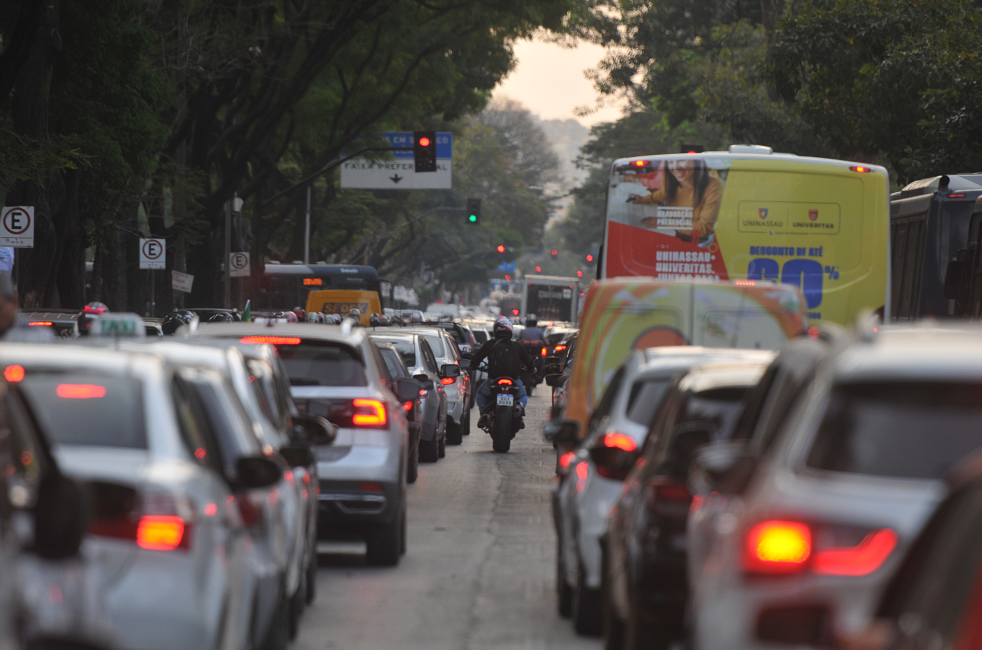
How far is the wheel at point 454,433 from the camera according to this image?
21.7m

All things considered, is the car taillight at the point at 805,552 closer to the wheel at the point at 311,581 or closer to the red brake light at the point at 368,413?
the wheel at the point at 311,581

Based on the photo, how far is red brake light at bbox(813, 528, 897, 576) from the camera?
387 centimetres

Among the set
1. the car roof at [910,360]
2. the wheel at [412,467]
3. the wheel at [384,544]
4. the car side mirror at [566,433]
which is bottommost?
the wheel at [412,467]

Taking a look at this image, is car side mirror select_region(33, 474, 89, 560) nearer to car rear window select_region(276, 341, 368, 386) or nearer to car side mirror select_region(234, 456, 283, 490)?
car side mirror select_region(234, 456, 283, 490)

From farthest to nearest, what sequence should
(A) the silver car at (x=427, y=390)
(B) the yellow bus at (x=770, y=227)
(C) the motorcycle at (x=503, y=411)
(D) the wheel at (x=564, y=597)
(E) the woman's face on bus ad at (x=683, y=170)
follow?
(C) the motorcycle at (x=503, y=411), (A) the silver car at (x=427, y=390), (E) the woman's face on bus ad at (x=683, y=170), (B) the yellow bus at (x=770, y=227), (D) the wheel at (x=564, y=597)

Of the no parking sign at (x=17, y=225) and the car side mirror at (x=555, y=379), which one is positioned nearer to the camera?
the car side mirror at (x=555, y=379)

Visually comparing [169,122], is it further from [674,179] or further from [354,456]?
[354,456]

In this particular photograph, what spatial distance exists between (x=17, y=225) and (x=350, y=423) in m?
11.3

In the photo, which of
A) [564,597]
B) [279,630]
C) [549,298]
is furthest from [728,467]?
[549,298]

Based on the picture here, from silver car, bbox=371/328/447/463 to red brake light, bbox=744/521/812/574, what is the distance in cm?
1365

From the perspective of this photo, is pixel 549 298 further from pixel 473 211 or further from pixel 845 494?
pixel 845 494

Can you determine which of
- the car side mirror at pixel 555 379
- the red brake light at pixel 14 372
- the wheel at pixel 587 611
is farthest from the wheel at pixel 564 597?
the car side mirror at pixel 555 379

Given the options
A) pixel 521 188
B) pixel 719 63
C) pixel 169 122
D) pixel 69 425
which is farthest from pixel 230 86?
pixel 521 188

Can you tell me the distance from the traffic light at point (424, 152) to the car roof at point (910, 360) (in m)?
31.4
